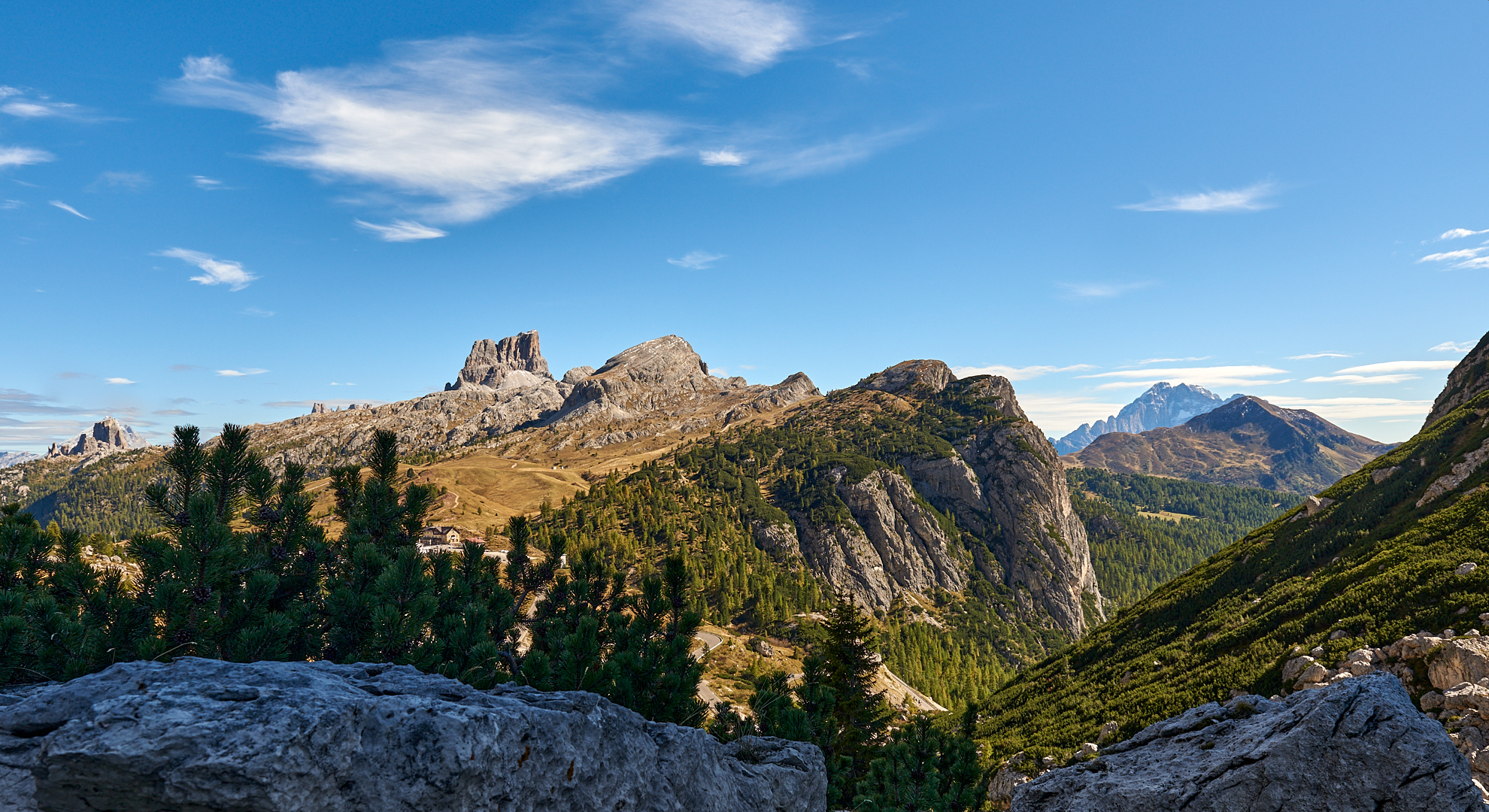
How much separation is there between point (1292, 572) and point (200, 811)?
8376cm

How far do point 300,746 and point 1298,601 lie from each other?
66.9 m

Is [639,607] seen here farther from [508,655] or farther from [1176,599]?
[1176,599]

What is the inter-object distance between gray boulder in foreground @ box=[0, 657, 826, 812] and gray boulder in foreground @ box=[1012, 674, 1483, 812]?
7717 millimetres

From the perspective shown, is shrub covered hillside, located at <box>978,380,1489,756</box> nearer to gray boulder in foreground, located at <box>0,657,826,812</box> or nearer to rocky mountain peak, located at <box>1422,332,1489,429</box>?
rocky mountain peak, located at <box>1422,332,1489,429</box>

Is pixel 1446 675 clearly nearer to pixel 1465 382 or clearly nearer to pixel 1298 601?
pixel 1298 601

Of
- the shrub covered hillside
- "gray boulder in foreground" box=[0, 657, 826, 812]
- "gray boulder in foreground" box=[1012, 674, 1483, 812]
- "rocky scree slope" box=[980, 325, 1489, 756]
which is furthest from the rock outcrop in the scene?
"gray boulder in foreground" box=[0, 657, 826, 812]

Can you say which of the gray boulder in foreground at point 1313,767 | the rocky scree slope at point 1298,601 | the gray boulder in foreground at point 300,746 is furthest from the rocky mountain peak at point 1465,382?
the gray boulder in foreground at point 300,746

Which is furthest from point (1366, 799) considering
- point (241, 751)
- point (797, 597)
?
point (797, 597)

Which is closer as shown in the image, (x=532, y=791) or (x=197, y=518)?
(x=532, y=791)

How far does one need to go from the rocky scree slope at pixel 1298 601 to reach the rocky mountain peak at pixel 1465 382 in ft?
9.81

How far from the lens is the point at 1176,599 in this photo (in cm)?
7475

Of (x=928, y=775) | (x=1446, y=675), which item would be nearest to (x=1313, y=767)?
(x=928, y=775)

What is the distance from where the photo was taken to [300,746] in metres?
5.45

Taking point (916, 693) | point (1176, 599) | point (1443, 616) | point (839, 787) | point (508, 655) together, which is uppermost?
point (508, 655)
